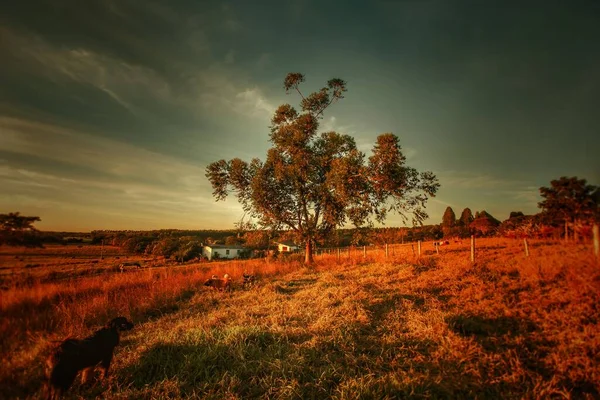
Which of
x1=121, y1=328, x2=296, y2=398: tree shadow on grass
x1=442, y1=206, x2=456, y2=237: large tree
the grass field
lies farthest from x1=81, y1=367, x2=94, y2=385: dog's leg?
x1=442, y1=206, x2=456, y2=237: large tree

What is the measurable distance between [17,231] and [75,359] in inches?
73.4

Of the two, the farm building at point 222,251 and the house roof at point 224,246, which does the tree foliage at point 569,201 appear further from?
the house roof at point 224,246

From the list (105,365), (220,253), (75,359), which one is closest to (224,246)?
(220,253)

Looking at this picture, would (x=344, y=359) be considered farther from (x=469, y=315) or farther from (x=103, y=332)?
(x=103, y=332)

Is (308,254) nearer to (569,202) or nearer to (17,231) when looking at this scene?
(569,202)

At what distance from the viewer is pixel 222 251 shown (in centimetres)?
7069

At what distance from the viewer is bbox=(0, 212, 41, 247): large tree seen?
303 cm

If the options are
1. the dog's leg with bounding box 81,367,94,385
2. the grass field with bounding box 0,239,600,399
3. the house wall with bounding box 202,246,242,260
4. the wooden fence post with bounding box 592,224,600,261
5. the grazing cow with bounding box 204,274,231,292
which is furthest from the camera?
the house wall with bounding box 202,246,242,260

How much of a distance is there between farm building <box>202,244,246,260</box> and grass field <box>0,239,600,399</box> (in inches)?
2530

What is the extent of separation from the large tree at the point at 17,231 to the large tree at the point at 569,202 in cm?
872

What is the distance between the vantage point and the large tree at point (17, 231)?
3.03 meters

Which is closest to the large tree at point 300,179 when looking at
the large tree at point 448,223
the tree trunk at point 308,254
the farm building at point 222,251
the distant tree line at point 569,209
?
the tree trunk at point 308,254

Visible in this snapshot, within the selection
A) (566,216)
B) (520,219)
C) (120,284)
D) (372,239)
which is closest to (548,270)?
(520,219)

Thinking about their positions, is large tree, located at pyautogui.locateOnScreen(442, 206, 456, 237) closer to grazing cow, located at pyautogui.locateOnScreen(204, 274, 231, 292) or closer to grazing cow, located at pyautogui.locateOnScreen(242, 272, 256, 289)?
grazing cow, located at pyautogui.locateOnScreen(242, 272, 256, 289)
